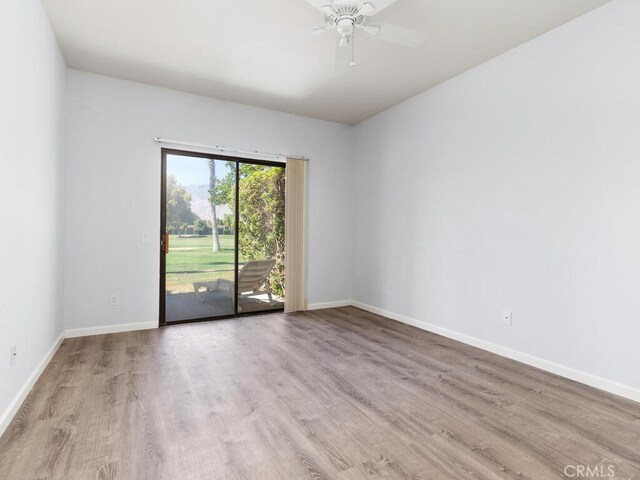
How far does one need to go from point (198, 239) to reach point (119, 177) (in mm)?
1092

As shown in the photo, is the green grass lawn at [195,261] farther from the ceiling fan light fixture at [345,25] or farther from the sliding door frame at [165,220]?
the ceiling fan light fixture at [345,25]

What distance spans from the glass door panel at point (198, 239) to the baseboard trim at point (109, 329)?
24cm

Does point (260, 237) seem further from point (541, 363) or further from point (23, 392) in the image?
point (541, 363)

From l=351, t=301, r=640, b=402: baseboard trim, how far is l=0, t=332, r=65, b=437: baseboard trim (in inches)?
142

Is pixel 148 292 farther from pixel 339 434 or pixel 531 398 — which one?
pixel 531 398

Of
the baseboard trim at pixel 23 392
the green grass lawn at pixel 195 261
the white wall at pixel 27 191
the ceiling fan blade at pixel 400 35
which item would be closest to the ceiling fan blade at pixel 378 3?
the ceiling fan blade at pixel 400 35

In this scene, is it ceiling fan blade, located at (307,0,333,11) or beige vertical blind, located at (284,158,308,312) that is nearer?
ceiling fan blade, located at (307,0,333,11)

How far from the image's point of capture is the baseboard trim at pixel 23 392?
6.35 ft

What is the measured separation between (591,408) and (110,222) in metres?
4.52

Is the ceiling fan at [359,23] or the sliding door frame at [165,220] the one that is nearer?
the ceiling fan at [359,23]

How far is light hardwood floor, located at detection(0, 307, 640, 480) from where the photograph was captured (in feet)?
5.46

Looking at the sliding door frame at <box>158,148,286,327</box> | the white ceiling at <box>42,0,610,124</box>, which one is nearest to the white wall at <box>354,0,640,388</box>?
the white ceiling at <box>42,0,610,124</box>

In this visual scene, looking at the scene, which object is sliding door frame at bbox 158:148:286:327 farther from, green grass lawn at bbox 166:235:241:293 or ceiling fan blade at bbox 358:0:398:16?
ceiling fan blade at bbox 358:0:398:16

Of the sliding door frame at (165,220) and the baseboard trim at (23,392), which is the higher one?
the sliding door frame at (165,220)
